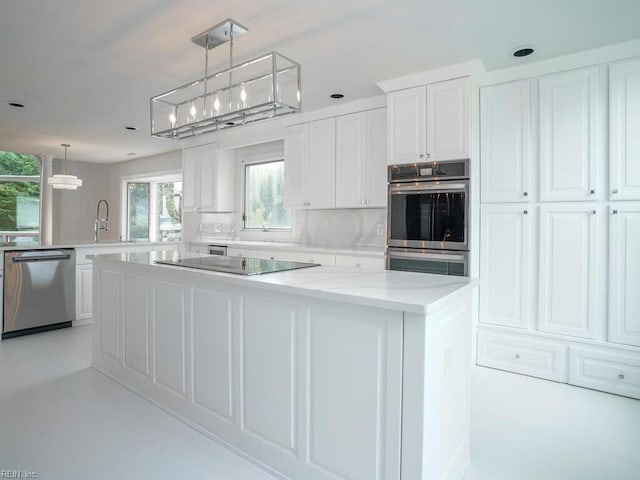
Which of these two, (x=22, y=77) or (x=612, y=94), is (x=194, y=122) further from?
(x=612, y=94)

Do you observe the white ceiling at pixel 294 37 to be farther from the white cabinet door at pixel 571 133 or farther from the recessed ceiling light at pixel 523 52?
the white cabinet door at pixel 571 133

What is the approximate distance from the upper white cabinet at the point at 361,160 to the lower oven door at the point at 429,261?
2.07ft

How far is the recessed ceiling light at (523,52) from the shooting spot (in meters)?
2.78

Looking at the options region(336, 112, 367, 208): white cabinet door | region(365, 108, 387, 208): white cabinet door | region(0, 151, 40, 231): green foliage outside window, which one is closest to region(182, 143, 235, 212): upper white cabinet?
region(336, 112, 367, 208): white cabinet door

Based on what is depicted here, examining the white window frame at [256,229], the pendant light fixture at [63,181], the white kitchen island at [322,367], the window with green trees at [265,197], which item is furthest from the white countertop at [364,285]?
the pendant light fixture at [63,181]

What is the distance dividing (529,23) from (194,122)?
86.5 inches

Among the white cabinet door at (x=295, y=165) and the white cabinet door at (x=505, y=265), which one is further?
the white cabinet door at (x=295, y=165)

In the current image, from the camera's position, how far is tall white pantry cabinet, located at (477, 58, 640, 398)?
2.71 metres

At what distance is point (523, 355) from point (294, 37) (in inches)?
116

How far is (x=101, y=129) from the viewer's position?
5.24m

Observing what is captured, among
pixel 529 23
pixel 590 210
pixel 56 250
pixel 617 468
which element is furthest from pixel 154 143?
pixel 617 468

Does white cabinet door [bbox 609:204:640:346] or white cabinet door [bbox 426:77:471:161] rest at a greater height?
white cabinet door [bbox 426:77:471:161]

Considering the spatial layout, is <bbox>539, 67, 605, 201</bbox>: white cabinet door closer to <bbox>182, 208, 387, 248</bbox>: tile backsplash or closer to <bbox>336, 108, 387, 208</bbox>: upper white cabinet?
<bbox>336, 108, 387, 208</bbox>: upper white cabinet

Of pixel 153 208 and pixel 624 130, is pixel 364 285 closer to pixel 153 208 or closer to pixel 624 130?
pixel 624 130
